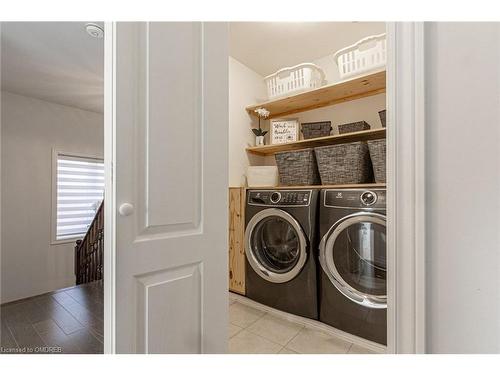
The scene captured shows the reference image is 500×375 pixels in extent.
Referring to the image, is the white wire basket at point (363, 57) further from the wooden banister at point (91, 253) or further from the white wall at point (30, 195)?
the white wall at point (30, 195)

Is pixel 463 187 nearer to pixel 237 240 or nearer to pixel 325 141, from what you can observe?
pixel 325 141

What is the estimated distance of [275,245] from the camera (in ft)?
6.75

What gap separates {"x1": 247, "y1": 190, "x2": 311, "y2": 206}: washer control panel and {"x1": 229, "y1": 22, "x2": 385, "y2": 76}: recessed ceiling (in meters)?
1.31

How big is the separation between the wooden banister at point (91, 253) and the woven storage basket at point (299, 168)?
2.26 meters

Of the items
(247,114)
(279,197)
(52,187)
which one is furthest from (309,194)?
(52,187)

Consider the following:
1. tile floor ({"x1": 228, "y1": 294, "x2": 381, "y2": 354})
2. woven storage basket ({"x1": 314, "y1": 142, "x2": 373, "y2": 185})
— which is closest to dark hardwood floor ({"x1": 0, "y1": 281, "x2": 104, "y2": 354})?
tile floor ({"x1": 228, "y1": 294, "x2": 381, "y2": 354})

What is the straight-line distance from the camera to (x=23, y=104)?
298 cm

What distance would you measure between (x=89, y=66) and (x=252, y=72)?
1.57 meters

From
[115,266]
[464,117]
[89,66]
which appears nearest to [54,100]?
[89,66]

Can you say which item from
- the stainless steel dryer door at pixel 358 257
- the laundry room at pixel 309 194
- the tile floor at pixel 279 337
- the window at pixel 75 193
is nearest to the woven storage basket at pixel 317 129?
the laundry room at pixel 309 194

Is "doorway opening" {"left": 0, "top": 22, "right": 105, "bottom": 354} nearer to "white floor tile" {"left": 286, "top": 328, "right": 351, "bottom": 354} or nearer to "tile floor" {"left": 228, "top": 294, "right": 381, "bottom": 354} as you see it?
"tile floor" {"left": 228, "top": 294, "right": 381, "bottom": 354}

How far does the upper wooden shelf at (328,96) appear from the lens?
6.21 ft

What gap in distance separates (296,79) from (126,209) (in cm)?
192
